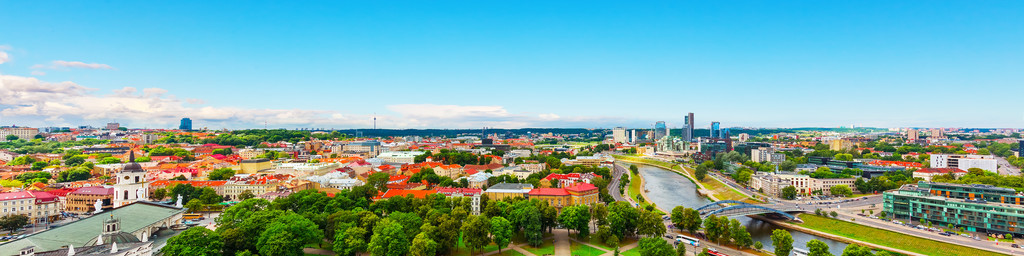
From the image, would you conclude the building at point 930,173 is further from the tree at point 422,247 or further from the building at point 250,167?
the building at point 250,167

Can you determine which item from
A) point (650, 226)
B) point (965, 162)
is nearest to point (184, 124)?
point (650, 226)

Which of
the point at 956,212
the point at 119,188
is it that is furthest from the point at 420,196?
the point at 956,212

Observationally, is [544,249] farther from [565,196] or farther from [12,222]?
[12,222]

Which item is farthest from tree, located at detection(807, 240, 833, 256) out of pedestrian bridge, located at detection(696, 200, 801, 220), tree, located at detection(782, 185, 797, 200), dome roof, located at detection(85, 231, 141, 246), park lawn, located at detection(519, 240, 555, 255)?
dome roof, located at detection(85, 231, 141, 246)

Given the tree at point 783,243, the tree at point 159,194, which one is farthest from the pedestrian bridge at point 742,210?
the tree at point 159,194

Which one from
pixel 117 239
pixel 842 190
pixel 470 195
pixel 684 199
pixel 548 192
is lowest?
pixel 684 199

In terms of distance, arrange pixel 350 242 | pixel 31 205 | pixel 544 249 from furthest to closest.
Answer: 1. pixel 31 205
2. pixel 544 249
3. pixel 350 242
